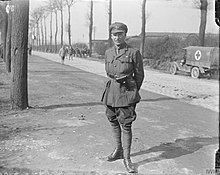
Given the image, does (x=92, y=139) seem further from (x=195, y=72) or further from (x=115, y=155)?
(x=195, y=72)

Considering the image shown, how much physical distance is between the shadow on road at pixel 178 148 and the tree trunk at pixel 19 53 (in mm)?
3094

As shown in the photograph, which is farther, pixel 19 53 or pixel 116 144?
pixel 19 53

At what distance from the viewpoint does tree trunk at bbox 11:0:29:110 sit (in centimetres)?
542

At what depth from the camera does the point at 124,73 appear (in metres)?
2.71

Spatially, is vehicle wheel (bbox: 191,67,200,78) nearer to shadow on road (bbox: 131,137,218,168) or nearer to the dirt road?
the dirt road

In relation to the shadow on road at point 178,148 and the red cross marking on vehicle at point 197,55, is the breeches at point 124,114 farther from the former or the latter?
the red cross marking on vehicle at point 197,55

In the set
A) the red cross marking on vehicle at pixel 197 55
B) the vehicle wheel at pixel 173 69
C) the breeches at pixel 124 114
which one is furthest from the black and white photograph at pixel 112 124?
the vehicle wheel at pixel 173 69

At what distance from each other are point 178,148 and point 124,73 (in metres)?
1.65

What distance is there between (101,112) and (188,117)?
1778 millimetres

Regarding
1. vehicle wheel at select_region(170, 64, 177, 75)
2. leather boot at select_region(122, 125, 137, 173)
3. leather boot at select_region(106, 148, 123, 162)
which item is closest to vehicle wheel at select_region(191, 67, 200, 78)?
vehicle wheel at select_region(170, 64, 177, 75)

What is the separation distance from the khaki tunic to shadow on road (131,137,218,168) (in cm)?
81

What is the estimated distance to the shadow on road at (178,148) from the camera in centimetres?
344

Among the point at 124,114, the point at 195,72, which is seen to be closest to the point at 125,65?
the point at 124,114

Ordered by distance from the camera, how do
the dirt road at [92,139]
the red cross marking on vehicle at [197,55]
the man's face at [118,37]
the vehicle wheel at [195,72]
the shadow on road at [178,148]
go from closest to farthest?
1. the man's face at [118,37]
2. the dirt road at [92,139]
3. the shadow on road at [178,148]
4. the red cross marking on vehicle at [197,55]
5. the vehicle wheel at [195,72]
